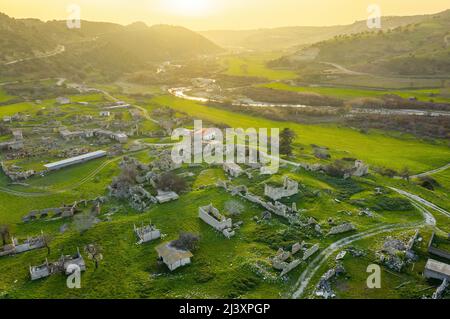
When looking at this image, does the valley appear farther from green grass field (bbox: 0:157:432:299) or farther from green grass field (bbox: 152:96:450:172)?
green grass field (bbox: 152:96:450:172)

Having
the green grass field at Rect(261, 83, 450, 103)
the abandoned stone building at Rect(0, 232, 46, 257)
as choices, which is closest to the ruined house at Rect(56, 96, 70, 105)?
the green grass field at Rect(261, 83, 450, 103)

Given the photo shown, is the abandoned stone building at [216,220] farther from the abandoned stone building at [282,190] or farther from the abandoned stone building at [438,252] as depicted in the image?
the abandoned stone building at [438,252]

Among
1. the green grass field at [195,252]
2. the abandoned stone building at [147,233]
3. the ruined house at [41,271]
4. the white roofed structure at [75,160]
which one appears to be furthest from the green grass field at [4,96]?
the ruined house at [41,271]

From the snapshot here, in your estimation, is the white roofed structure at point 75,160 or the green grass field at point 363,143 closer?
the white roofed structure at point 75,160

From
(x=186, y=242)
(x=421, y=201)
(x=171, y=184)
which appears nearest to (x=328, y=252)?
(x=186, y=242)

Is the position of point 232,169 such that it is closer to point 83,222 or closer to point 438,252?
point 83,222

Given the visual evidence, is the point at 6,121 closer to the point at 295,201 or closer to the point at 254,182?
the point at 254,182
